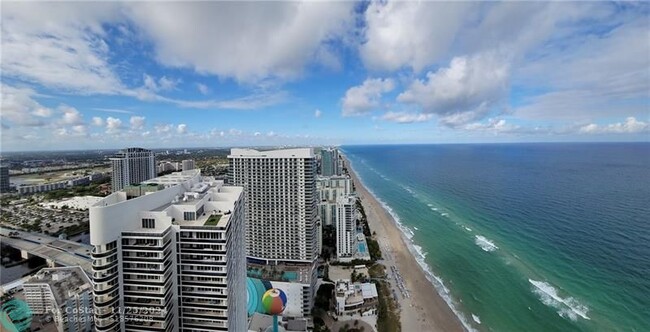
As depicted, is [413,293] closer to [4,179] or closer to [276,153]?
[276,153]

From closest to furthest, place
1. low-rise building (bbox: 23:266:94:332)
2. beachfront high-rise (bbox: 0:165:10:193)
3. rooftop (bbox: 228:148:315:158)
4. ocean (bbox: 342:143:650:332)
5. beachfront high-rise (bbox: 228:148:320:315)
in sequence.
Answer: low-rise building (bbox: 23:266:94:332) < ocean (bbox: 342:143:650:332) < rooftop (bbox: 228:148:315:158) < beachfront high-rise (bbox: 228:148:320:315) < beachfront high-rise (bbox: 0:165:10:193)

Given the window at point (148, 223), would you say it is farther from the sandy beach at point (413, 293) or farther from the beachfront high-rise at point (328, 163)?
the beachfront high-rise at point (328, 163)

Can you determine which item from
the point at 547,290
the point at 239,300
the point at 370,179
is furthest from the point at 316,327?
the point at 370,179

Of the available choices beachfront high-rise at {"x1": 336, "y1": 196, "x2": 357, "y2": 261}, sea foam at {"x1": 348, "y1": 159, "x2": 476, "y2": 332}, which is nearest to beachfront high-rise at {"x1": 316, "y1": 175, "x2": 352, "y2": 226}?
beachfront high-rise at {"x1": 336, "y1": 196, "x2": 357, "y2": 261}

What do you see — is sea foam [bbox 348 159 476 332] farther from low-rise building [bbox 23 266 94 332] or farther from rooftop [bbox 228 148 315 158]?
low-rise building [bbox 23 266 94 332]

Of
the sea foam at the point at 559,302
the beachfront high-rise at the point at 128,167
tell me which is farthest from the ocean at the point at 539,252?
the beachfront high-rise at the point at 128,167

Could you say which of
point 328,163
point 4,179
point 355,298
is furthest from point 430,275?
point 4,179

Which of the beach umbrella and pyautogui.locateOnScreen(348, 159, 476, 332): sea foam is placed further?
pyautogui.locateOnScreen(348, 159, 476, 332): sea foam

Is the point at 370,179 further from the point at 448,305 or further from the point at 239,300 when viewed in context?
the point at 239,300
